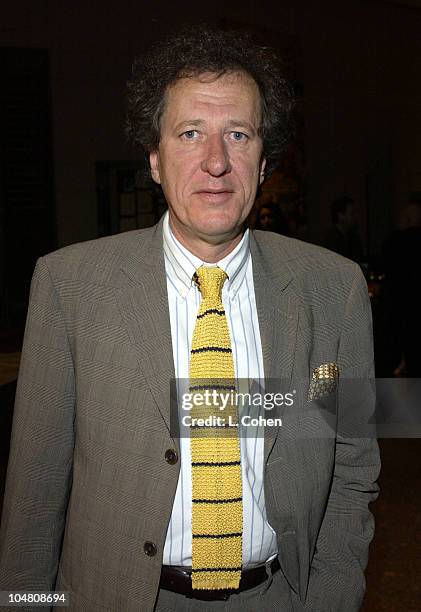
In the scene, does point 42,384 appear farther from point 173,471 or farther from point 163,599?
point 163,599

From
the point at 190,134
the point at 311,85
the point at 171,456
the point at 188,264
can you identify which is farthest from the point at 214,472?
the point at 311,85

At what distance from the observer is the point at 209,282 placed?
169cm

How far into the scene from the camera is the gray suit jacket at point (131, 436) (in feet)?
5.27

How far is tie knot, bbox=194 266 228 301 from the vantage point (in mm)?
1693

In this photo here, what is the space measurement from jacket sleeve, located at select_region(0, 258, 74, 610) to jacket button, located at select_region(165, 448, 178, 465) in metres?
0.24

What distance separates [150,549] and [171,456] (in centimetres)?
18

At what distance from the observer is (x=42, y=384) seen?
5.48 feet

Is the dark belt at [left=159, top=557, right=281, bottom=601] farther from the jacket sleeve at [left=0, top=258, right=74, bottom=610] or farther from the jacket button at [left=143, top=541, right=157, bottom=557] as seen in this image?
the jacket sleeve at [left=0, top=258, right=74, bottom=610]

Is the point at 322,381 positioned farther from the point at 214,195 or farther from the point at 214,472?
the point at 214,195

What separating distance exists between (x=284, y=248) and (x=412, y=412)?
15.7 ft

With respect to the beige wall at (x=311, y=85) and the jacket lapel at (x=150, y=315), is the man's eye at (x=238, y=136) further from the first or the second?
the beige wall at (x=311, y=85)

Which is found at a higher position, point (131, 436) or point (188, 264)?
point (188, 264)

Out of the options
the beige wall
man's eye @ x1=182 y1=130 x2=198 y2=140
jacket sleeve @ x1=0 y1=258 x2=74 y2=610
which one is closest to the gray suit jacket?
jacket sleeve @ x1=0 y1=258 x2=74 y2=610

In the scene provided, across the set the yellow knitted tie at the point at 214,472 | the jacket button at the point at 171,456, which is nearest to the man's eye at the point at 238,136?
the yellow knitted tie at the point at 214,472
